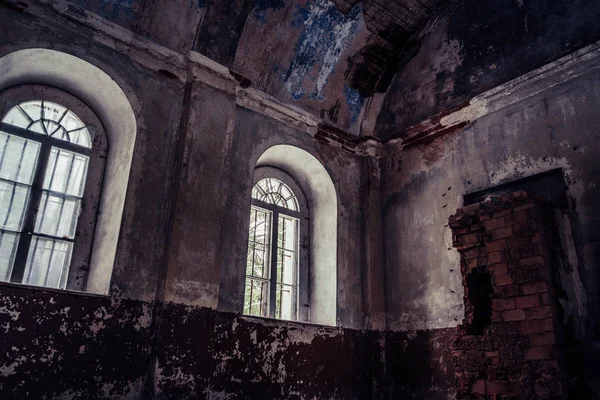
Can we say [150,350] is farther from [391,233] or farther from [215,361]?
[391,233]

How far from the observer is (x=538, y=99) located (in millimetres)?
5160

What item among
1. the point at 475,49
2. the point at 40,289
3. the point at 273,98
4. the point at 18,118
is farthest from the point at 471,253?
the point at 18,118

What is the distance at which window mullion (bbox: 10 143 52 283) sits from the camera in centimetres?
419

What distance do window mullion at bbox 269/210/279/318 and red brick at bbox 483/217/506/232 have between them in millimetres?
2593

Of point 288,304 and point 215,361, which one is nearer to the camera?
point 215,361

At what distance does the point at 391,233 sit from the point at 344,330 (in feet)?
4.89

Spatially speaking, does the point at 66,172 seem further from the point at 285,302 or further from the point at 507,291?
the point at 507,291

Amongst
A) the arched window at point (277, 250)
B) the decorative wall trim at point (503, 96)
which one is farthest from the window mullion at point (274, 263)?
the decorative wall trim at point (503, 96)

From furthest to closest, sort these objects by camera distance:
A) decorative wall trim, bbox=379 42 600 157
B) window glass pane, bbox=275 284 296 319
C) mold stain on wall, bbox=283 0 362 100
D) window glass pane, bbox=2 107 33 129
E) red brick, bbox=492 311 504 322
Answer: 1. mold stain on wall, bbox=283 0 362 100
2. window glass pane, bbox=275 284 296 319
3. decorative wall trim, bbox=379 42 600 157
4. window glass pane, bbox=2 107 33 129
5. red brick, bbox=492 311 504 322

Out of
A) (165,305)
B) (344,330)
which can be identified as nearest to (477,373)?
(344,330)

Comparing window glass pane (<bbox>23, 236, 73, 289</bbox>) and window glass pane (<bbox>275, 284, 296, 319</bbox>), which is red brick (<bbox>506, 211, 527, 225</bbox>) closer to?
A: window glass pane (<bbox>275, 284, 296, 319</bbox>)

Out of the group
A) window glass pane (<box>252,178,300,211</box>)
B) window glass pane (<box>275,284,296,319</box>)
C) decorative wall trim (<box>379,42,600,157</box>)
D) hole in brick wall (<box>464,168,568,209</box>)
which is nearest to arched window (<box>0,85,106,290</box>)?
window glass pane (<box>252,178,300,211</box>)

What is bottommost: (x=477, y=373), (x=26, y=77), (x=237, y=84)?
(x=477, y=373)

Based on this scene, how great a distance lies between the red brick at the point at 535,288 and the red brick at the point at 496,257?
32 centimetres
